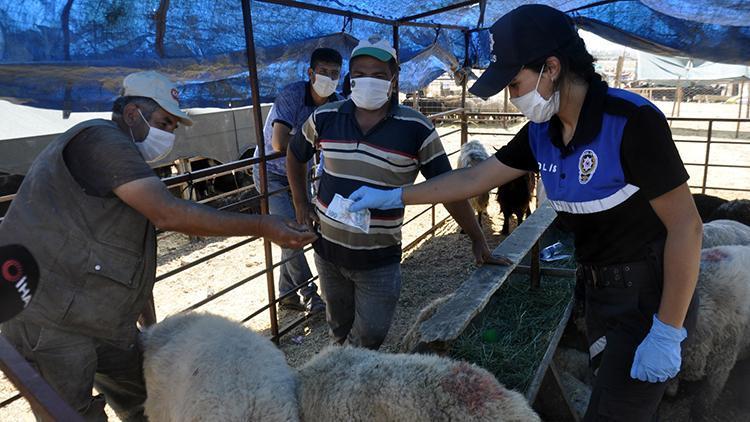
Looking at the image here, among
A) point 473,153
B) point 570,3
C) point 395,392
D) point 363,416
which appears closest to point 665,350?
point 395,392

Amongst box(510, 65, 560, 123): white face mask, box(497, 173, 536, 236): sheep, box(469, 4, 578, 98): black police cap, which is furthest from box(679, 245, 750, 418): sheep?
box(497, 173, 536, 236): sheep

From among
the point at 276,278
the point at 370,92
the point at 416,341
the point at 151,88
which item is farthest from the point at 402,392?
the point at 276,278

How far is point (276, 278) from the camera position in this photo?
20.4ft

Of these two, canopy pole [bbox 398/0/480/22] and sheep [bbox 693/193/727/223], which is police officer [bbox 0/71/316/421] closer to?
canopy pole [bbox 398/0/480/22]

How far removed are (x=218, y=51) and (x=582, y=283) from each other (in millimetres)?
3391

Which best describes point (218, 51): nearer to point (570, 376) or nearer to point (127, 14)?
point (127, 14)

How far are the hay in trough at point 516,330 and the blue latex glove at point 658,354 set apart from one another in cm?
100

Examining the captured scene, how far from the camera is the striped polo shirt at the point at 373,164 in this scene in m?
2.79

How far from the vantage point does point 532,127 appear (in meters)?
2.16

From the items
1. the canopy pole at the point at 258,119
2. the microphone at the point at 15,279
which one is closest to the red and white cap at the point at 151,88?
the microphone at the point at 15,279

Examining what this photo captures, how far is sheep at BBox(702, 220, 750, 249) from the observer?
4121 mm

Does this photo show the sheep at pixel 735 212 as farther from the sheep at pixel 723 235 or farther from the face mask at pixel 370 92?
the face mask at pixel 370 92

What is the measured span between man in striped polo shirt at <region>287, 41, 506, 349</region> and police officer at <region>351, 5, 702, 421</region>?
35.3 inches

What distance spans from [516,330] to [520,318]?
8.3 inches
